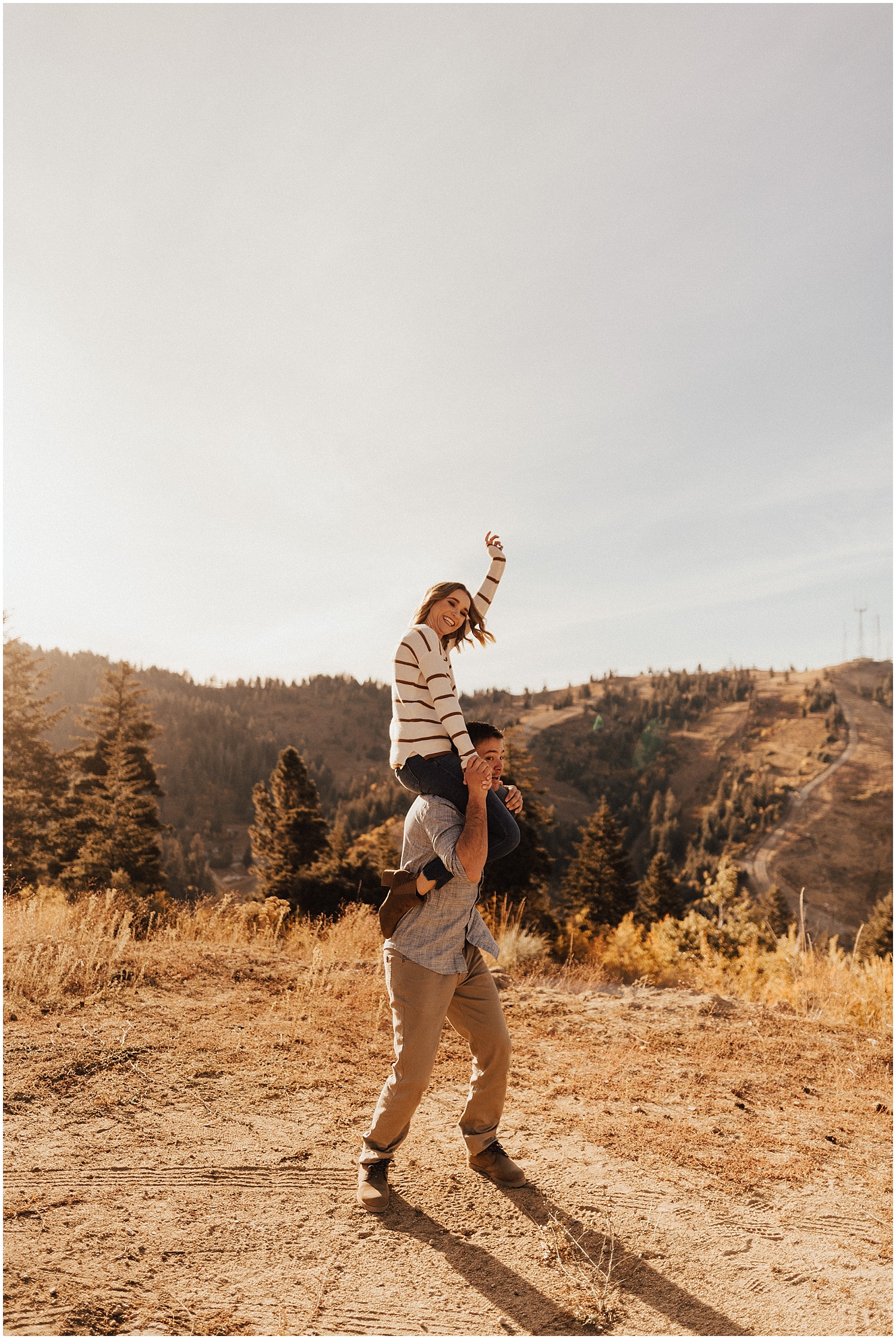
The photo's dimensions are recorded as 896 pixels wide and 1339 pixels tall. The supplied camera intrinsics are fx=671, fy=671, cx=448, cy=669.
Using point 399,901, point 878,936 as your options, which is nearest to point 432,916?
point 399,901

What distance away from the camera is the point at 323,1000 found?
6406 millimetres

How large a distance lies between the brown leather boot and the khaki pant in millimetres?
183

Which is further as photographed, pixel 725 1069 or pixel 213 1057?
pixel 725 1069

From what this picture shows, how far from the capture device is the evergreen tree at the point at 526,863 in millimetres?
20188

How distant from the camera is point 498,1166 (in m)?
3.61

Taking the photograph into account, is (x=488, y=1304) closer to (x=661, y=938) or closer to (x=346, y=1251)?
(x=346, y=1251)

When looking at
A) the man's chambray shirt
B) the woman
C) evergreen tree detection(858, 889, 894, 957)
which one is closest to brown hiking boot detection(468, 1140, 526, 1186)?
the man's chambray shirt

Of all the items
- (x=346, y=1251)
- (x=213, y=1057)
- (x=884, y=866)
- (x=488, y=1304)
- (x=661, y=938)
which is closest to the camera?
(x=488, y=1304)

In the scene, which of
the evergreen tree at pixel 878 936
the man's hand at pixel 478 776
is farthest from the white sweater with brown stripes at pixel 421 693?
the evergreen tree at pixel 878 936

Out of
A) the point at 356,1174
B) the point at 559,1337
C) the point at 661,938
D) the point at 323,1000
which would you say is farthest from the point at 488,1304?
the point at 661,938

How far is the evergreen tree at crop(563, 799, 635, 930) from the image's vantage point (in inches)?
1716

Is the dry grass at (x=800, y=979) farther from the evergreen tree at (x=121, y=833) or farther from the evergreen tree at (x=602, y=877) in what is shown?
the evergreen tree at (x=602, y=877)

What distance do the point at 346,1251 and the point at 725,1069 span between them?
3686mm

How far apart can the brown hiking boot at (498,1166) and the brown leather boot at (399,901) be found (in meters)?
1.41
